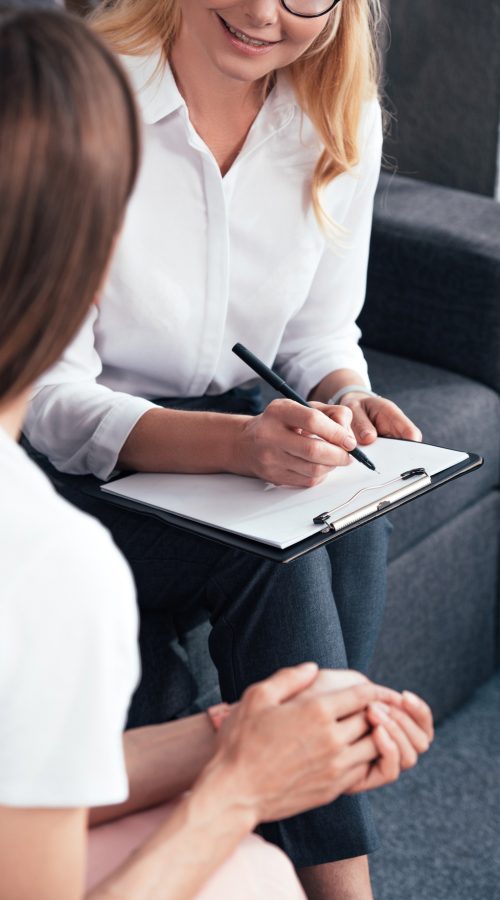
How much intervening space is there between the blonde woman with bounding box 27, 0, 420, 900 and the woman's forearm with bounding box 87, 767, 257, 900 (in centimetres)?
34

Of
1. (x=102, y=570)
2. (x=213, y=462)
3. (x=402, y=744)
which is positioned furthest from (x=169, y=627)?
(x=102, y=570)

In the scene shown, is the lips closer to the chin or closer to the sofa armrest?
the chin

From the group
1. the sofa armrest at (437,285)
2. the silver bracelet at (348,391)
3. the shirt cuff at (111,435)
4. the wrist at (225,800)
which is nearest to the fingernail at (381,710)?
the wrist at (225,800)

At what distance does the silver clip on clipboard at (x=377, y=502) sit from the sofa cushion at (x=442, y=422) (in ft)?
1.44

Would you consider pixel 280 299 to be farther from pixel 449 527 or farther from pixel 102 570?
pixel 102 570

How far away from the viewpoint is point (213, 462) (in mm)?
1218

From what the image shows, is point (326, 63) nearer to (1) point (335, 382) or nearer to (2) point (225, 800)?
(1) point (335, 382)

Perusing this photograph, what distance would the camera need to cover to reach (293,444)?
1.15 metres

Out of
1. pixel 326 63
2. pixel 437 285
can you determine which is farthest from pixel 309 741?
pixel 437 285

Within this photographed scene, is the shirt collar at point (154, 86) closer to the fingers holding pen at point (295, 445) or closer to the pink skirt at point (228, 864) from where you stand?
the fingers holding pen at point (295, 445)

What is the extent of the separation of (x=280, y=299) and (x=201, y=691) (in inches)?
18.5

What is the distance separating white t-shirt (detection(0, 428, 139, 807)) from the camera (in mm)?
668

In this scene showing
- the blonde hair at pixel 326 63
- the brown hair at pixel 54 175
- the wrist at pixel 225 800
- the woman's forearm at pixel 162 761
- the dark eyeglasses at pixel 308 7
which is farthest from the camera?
the blonde hair at pixel 326 63

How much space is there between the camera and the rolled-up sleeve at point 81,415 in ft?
4.13
